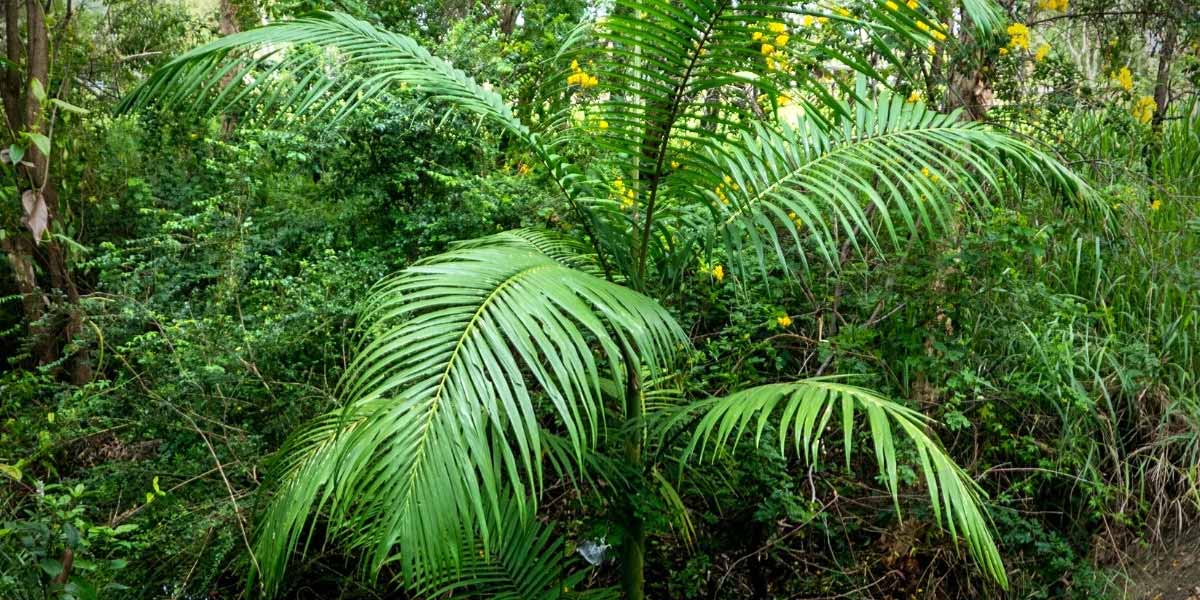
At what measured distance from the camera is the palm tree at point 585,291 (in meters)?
2.04

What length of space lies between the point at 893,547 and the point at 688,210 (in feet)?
5.68

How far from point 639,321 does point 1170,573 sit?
2824 millimetres

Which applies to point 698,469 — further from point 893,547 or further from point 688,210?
point 893,547

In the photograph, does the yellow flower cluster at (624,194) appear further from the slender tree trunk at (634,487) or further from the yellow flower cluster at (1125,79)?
the yellow flower cluster at (1125,79)

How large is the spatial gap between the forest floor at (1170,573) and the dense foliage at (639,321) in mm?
30

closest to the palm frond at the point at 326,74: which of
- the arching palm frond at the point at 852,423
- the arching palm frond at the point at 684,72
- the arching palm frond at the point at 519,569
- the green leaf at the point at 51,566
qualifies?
the arching palm frond at the point at 684,72

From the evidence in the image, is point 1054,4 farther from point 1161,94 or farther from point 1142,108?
point 1161,94

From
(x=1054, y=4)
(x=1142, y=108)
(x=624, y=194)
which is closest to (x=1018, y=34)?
(x=1054, y=4)

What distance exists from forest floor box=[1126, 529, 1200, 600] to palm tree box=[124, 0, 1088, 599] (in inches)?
61.0

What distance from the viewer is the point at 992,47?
4.39m

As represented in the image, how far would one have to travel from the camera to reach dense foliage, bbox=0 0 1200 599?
2.48 meters

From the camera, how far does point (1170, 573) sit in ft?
12.9

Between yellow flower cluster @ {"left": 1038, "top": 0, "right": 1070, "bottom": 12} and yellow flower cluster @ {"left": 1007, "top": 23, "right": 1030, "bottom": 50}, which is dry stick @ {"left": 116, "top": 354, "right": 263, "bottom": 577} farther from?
yellow flower cluster @ {"left": 1038, "top": 0, "right": 1070, "bottom": 12}

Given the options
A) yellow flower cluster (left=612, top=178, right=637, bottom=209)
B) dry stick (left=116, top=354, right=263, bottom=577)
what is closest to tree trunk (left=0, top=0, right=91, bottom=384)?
dry stick (left=116, top=354, right=263, bottom=577)
